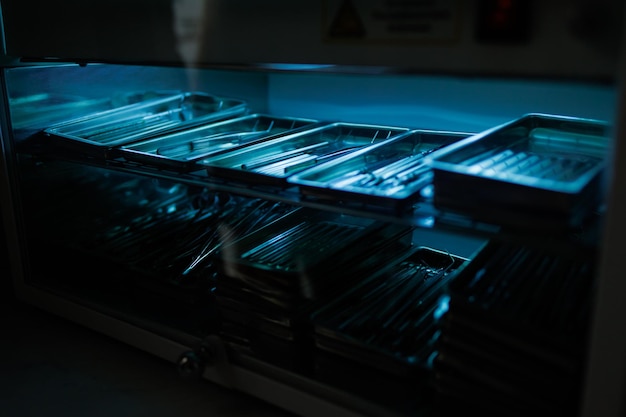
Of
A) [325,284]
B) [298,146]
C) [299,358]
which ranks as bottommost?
[299,358]

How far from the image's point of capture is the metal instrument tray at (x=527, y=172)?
75cm

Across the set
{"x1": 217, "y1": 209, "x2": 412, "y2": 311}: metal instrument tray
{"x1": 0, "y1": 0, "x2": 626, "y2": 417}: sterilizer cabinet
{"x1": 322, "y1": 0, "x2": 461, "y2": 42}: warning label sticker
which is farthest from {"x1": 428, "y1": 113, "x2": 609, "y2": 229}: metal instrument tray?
{"x1": 217, "y1": 209, "x2": 412, "y2": 311}: metal instrument tray

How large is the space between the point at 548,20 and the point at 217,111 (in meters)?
1.02

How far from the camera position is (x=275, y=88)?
1.59 meters

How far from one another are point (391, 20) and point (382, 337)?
543 mm

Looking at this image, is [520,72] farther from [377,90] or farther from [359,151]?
[377,90]

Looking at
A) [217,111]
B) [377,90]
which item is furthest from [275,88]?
[377,90]

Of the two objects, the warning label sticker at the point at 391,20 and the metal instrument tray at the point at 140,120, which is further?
the metal instrument tray at the point at 140,120

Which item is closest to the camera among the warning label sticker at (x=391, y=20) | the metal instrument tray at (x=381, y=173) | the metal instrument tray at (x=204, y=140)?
the warning label sticker at (x=391, y=20)

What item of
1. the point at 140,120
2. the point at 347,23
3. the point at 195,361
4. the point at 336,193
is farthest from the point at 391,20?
the point at 140,120

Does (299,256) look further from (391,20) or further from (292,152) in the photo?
(391,20)

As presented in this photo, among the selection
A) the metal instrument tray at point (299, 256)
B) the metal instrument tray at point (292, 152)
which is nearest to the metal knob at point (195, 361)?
Answer: the metal instrument tray at point (299, 256)

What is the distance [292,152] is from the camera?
125 cm

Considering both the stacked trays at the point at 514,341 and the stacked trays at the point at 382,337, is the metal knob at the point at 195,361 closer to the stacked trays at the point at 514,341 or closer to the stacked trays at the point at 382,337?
the stacked trays at the point at 382,337
